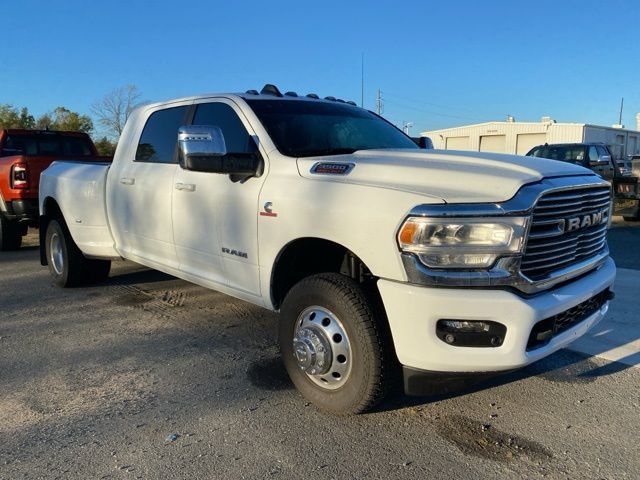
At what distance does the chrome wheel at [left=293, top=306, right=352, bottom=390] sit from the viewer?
315 cm

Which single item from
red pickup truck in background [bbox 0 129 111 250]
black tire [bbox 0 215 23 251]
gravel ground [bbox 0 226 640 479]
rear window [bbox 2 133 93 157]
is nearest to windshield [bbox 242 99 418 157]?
gravel ground [bbox 0 226 640 479]

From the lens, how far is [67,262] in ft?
20.3

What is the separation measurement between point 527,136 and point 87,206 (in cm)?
4480

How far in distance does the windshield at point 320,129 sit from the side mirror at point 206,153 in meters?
0.33

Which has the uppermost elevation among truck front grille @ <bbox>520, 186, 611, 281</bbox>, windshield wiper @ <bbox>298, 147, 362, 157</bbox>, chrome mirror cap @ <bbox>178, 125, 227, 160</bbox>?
chrome mirror cap @ <bbox>178, 125, 227, 160</bbox>

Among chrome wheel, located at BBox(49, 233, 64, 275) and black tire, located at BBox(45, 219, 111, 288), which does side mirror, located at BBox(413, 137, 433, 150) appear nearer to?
black tire, located at BBox(45, 219, 111, 288)

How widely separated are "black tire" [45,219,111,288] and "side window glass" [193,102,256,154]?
2583 mm

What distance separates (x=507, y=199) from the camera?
106 inches

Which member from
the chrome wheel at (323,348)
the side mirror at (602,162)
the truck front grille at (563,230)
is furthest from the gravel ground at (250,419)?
the side mirror at (602,162)

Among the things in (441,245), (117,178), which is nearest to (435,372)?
(441,245)

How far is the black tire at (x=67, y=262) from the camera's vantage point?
20.3 ft

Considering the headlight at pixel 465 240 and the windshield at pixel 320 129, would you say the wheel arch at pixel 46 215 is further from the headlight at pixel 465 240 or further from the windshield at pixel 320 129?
the headlight at pixel 465 240

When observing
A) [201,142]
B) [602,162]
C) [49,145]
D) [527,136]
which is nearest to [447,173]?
[201,142]

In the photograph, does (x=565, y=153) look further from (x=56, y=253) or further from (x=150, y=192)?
(x=150, y=192)
